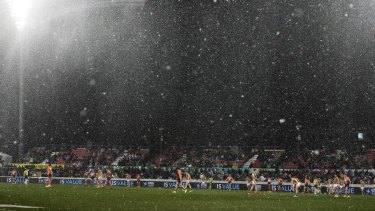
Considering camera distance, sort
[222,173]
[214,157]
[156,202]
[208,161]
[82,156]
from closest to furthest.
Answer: [156,202] < [222,173] < [208,161] < [214,157] < [82,156]

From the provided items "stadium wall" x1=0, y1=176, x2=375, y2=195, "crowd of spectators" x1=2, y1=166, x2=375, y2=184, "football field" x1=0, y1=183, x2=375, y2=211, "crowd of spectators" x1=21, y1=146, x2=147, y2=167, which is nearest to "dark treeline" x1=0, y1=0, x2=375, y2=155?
"crowd of spectators" x1=21, y1=146, x2=147, y2=167

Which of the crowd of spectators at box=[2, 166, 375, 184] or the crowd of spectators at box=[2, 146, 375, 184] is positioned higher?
the crowd of spectators at box=[2, 146, 375, 184]

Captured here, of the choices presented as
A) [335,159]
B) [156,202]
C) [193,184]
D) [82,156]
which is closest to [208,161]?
[193,184]

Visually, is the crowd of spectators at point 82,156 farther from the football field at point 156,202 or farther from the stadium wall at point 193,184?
the football field at point 156,202

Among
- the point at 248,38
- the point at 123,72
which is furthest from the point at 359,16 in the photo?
the point at 123,72

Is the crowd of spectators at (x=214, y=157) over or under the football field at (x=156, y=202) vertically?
over

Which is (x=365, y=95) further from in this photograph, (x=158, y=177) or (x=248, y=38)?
(x=158, y=177)

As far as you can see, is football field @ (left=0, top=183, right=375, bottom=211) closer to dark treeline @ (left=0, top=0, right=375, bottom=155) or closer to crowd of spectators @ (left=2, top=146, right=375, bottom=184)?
crowd of spectators @ (left=2, top=146, right=375, bottom=184)

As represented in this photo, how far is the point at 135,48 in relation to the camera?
53.7 m

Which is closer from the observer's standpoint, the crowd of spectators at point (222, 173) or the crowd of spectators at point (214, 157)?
the crowd of spectators at point (222, 173)

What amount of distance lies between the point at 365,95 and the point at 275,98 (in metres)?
11.1

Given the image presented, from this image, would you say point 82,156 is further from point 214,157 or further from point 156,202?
point 156,202

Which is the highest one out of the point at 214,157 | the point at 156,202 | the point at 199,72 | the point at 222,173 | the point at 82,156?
the point at 199,72

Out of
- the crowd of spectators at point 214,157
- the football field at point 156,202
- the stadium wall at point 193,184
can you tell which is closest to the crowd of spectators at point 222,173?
the stadium wall at point 193,184
